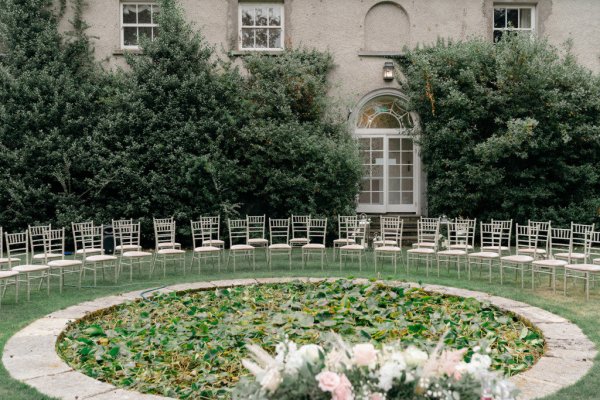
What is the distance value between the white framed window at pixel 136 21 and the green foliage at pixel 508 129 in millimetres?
7018

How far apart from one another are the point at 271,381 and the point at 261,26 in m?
14.4

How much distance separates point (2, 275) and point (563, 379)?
679 cm

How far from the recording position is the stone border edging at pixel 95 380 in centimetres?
415

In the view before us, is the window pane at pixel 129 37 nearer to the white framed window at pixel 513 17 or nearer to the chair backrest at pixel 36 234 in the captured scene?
the chair backrest at pixel 36 234

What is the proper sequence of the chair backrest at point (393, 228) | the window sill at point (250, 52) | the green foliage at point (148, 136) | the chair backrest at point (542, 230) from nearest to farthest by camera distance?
the chair backrest at point (542, 230) < the chair backrest at point (393, 228) < the green foliage at point (148, 136) < the window sill at point (250, 52)

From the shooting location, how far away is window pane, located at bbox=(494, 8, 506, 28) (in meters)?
16.1

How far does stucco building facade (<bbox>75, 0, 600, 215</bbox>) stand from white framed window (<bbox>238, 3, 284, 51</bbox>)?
0.09 ft

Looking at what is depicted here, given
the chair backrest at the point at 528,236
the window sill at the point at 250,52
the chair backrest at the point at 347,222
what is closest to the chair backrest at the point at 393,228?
the chair backrest at the point at 347,222

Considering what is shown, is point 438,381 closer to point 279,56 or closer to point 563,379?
point 563,379

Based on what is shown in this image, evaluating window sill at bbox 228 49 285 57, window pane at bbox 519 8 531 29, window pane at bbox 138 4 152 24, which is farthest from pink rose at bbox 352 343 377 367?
window pane at bbox 519 8 531 29

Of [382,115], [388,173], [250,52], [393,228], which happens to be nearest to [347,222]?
[393,228]

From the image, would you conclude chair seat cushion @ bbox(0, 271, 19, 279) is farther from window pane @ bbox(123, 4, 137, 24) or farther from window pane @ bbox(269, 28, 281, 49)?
window pane @ bbox(269, 28, 281, 49)

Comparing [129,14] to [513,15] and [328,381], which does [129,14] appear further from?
[328,381]

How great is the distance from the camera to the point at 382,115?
52.9ft
